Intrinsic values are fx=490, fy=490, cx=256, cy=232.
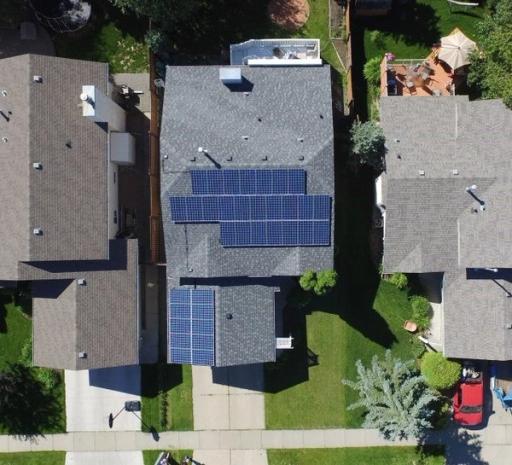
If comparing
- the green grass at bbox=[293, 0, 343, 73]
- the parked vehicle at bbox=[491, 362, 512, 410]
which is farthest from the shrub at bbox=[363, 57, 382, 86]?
the parked vehicle at bbox=[491, 362, 512, 410]

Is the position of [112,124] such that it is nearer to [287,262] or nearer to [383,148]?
[287,262]

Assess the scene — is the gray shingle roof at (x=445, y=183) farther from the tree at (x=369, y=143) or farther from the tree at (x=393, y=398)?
the tree at (x=393, y=398)

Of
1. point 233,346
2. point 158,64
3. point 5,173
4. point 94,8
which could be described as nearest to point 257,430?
point 233,346

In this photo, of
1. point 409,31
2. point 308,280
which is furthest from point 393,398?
point 409,31

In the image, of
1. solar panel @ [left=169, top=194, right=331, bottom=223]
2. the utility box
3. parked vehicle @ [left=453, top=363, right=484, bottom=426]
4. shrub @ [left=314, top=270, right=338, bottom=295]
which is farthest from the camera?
parked vehicle @ [left=453, top=363, right=484, bottom=426]

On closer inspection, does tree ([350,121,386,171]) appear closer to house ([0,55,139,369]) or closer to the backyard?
the backyard

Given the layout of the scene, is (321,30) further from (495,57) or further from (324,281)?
(324,281)
